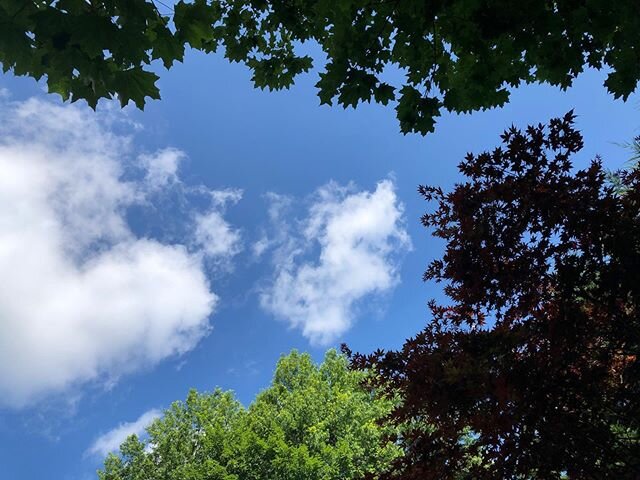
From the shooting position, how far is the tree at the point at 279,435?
18797 millimetres

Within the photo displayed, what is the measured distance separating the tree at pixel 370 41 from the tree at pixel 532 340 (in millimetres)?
817

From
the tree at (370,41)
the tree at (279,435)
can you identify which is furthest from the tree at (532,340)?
the tree at (279,435)

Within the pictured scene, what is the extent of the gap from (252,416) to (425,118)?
2045 cm

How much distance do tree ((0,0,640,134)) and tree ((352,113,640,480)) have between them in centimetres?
82

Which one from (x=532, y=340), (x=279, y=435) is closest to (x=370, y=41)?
(x=532, y=340)

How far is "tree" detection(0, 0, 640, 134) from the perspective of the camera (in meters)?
2.73

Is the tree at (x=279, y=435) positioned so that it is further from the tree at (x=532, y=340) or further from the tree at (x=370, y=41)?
the tree at (x=370, y=41)

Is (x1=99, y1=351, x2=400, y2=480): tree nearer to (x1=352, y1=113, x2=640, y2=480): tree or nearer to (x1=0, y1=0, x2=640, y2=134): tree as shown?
(x1=352, y1=113, x2=640, y2=480): tree

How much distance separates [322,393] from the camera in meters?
22.8

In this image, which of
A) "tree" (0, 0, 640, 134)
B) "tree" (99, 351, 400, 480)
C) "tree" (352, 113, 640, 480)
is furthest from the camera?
"tree" (99, 351, 400, 480)

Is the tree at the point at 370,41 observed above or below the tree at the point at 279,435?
below

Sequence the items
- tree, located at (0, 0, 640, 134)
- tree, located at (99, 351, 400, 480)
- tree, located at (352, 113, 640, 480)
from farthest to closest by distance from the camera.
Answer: tree, located at (99, 351, 400, 480), tree, located at (352, 113, 640, 480), tree, located at (0, 0, 640, 134)

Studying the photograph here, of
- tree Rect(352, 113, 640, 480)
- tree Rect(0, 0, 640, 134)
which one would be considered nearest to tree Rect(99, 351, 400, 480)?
tree Rect(352, 113, 640, 480)

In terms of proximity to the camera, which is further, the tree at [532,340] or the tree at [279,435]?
the tree at [279,435]
